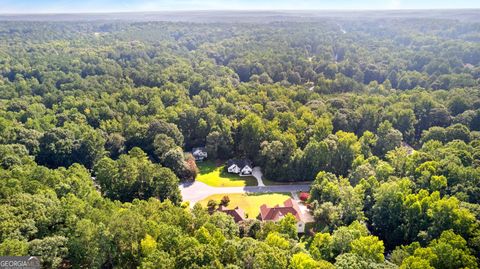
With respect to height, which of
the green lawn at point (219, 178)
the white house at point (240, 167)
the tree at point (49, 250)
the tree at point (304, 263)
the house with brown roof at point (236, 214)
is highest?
the tree at point (49, 250)

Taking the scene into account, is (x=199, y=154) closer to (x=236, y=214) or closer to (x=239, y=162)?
(x=239, y=162)

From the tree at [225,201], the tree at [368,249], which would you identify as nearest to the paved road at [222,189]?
the tree at [225,201]

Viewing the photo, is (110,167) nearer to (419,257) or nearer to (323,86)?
(419,257)

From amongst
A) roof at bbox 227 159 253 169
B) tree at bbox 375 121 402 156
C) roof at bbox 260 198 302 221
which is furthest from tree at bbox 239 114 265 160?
tree at bbox 375 121 402 156

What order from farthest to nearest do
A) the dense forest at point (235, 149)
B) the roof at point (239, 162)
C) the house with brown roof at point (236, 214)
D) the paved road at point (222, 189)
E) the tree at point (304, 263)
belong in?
1. the roof at point (239, 162)
2. the paved road at point (222, 189)
3. the house with brown roof at point (236, 214)
4. the dense forest at point (235, 149)
5. the tree at point (304, 263)

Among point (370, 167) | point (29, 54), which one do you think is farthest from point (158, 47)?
point (370, 167)

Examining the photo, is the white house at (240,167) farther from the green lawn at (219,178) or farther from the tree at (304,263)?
the tree at (304,263)
